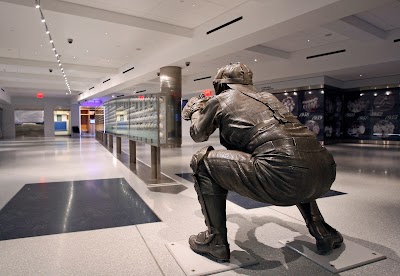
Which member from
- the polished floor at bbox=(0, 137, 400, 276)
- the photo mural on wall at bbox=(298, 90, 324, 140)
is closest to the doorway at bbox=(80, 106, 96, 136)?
the photo mural on wall at bbox=(298, 90, 324, 140)

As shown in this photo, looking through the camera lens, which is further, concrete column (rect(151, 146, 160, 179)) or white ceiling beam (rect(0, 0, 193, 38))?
white ceiling beam (rect(0, 0, 193, 38))

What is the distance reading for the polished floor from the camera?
76.8 inches

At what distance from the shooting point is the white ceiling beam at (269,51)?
1000 cm

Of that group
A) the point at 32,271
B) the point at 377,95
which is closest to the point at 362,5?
the point at 32,271

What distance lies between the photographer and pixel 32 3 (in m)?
6.35

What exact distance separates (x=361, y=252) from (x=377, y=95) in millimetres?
14654

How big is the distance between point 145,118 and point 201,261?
12.4 ft

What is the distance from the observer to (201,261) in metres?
1.98

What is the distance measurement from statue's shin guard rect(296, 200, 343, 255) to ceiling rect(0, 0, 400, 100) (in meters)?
4.42

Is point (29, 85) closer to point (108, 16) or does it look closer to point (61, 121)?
point (61, 121)

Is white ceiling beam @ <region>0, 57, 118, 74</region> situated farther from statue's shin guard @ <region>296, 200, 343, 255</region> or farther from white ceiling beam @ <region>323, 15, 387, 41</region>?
statue's shin guard @ <region>296, 200, 343, 255</region>

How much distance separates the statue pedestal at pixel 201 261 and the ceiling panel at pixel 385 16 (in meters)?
7.42

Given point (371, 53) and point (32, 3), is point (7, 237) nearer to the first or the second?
point (32, 3)

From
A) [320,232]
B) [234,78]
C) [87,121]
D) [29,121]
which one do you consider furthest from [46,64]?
[29,121]
